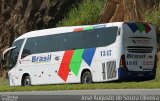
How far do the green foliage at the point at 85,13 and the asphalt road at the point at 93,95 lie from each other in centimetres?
2641

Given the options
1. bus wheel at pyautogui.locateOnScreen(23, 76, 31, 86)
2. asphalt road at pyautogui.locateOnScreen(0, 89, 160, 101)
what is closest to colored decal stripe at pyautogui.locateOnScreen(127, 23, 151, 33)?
bus wheel at pyautogui.locateOnScreen(23, 76, 31, 86)

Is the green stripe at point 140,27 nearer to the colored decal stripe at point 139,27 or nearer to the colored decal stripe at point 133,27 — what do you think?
the colored decal stripe at point 139,27

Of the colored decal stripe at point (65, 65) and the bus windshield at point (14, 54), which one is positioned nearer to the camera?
the colored decal stripe at point (65, 65)

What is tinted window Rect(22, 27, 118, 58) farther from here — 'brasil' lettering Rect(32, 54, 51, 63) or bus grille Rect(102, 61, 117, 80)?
bus grille Rect(102, 61, 117, 80)

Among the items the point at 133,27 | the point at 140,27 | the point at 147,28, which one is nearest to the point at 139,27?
the point at 140,27

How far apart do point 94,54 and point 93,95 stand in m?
13.8

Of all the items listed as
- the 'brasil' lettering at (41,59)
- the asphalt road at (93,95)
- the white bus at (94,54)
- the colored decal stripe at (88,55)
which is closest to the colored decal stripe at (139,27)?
the white bus at (94,54)

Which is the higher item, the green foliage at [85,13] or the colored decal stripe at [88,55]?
the green foliage at [85,13]

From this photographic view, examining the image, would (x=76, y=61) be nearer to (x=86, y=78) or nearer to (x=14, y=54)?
(x=86, y=78)

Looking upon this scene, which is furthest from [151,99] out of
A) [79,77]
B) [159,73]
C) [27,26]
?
[27,26]

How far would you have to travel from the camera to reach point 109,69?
20.9 metres

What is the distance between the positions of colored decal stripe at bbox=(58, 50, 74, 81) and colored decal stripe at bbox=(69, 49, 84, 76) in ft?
1.10

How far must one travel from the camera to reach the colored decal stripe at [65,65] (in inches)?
913

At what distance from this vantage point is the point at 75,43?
A: 74.9 ft
